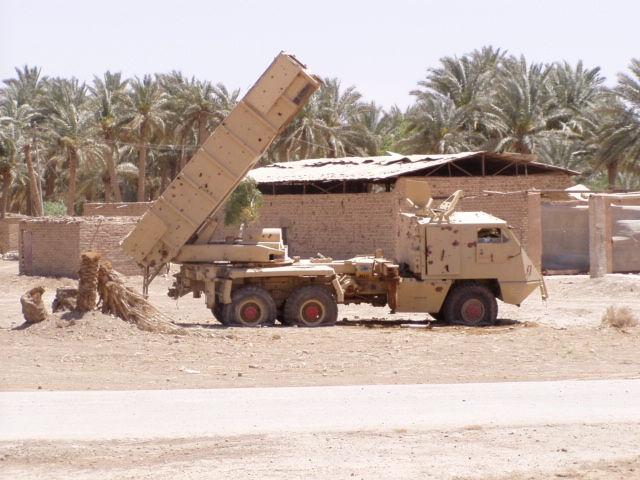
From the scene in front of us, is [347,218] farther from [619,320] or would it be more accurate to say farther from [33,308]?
[33,308]

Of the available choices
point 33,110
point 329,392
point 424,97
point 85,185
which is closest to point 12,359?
point 329,392

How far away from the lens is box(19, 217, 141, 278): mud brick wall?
1264 inches

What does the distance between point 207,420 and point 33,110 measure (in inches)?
1984

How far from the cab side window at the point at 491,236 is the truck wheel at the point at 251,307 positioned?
12.8 ft

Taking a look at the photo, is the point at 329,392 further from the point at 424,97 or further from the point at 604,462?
the point at 424,97

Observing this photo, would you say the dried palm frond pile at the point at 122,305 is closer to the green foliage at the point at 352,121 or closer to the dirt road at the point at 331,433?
the dirt road at the point at 331,433

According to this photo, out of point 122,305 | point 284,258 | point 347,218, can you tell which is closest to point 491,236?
point 284,258

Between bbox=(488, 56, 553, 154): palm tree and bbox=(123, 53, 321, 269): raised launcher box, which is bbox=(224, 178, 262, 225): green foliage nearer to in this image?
bbox=(123, 53, 321, 269): raised launcher box

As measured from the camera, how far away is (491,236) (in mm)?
20125

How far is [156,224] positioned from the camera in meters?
19.3

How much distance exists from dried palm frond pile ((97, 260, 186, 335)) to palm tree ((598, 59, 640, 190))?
29.7 m

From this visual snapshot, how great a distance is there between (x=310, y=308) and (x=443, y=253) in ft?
8.38

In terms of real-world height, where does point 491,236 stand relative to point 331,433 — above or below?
above

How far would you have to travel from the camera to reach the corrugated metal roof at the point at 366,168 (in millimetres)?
34312
